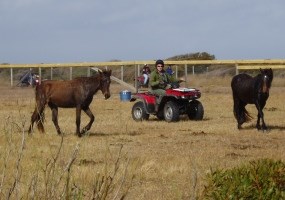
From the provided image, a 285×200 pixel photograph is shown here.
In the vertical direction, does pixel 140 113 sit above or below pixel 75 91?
below

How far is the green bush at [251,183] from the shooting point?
511cm

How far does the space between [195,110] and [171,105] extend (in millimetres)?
891

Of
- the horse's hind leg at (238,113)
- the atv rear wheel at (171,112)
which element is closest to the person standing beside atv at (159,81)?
the atv rear wheel at (171,112)

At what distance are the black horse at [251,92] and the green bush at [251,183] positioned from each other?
32.0 feet

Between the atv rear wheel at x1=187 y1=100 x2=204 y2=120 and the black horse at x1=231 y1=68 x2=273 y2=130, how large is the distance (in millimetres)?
2257

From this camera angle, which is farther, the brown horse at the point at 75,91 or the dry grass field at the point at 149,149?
the brown horse at the point at 75,91

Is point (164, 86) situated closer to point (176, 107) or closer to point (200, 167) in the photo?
point (176, 107)

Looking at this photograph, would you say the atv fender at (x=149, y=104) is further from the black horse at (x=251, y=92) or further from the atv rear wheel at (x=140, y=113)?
the black horse at (x=251, y=92)

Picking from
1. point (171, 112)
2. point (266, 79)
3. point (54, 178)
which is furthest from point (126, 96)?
point (54, 178)

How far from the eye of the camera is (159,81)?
18281 millimetres

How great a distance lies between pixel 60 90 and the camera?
1463 cm

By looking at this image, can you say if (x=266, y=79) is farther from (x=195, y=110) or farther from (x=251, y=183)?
(x=251, y=183)

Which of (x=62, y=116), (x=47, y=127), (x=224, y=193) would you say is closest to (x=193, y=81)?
(x=62, y=116)

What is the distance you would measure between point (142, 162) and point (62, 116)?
423 inches
